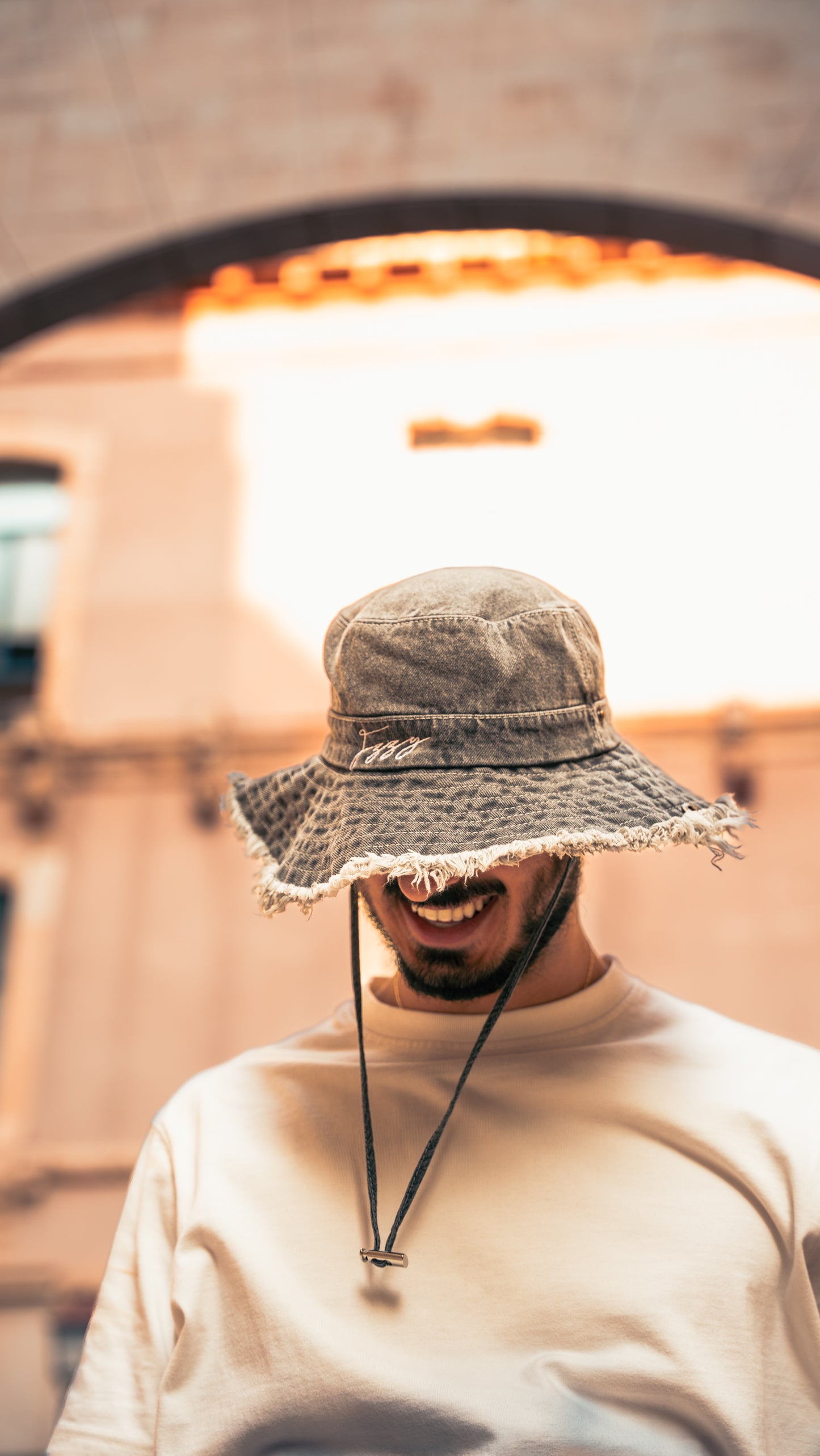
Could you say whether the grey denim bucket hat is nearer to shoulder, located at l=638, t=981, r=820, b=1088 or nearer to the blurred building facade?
shoulder, located at l=638, t=981, r=820, b=1088

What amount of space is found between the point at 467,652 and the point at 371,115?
5.90 ft

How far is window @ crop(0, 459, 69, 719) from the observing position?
7387 millimetres

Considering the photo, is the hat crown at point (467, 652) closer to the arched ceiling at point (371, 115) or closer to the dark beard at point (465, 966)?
the dark beard at point (465, 966)

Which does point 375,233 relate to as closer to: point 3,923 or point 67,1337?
point 3,923

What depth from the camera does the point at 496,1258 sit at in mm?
1048

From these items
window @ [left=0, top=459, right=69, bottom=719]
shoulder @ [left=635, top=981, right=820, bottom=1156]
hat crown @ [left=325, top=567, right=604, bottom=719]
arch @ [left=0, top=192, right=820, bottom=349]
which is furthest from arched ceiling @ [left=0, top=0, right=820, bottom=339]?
window @ [left=0, top=459, right=69, bottom=719]

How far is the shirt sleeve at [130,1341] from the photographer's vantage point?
110cm

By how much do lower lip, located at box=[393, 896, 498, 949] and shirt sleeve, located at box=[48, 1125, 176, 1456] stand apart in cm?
44

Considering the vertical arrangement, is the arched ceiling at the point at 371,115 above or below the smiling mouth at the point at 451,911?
above

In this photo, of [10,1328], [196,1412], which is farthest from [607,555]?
[196,1412]

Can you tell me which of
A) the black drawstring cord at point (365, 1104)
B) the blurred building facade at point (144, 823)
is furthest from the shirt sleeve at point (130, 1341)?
the blurred building facade at point (144, 823)

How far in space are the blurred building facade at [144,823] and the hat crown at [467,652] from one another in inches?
209

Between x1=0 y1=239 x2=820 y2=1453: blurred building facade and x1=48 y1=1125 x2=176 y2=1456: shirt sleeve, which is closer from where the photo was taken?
x1=48 y1=1125 x2=176 y2=1456: shirt sleeve

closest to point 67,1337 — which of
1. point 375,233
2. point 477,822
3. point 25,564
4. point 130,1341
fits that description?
point 25,564
